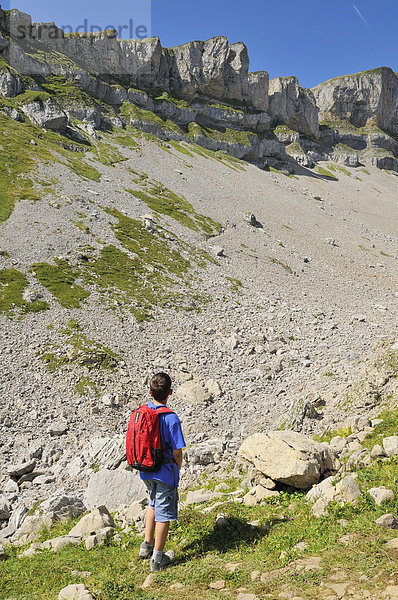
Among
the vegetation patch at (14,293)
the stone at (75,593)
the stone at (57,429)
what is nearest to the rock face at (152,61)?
the vegetation patch at (14,293)

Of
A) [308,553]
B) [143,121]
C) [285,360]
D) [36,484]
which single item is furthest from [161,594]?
[143,121]

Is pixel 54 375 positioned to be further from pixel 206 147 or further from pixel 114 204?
pixel 206 147

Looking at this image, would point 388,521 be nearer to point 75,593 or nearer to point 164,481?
point 164,481

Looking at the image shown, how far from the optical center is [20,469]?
14.9 meters

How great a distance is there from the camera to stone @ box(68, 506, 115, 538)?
28.5ft

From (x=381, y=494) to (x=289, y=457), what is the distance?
2592mm

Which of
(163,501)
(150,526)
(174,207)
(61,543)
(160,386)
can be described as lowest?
(61,543)

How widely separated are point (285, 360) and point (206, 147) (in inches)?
5576

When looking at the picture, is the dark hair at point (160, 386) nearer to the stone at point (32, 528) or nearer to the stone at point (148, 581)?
the stone at point (148, 581)

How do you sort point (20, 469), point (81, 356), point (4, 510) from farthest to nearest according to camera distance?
point (81, 356), point (20, 469), point (4, 510)

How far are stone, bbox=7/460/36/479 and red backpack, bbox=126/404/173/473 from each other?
1099cm

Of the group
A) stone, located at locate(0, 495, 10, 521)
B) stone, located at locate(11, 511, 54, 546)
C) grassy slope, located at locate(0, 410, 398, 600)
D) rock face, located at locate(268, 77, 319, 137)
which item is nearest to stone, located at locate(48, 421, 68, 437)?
stone, located at locate(0, 495, 10, 521)

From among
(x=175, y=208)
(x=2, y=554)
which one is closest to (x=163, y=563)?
(x=2, y=554)

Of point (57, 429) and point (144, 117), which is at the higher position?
point (144, 117)
